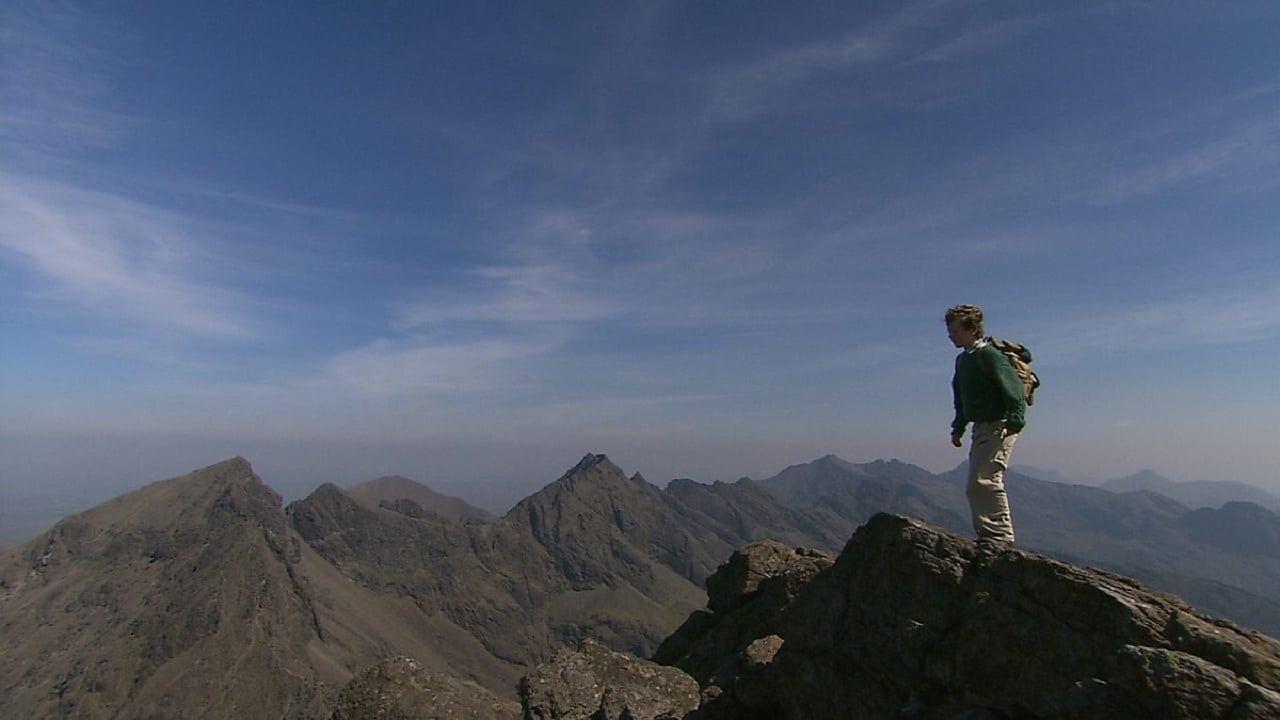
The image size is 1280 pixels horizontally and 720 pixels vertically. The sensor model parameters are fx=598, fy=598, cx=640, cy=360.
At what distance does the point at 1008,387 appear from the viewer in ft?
39.4

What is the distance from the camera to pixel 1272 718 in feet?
24.1

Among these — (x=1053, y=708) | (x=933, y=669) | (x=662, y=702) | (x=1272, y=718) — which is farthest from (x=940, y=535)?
(x=662, y=702)

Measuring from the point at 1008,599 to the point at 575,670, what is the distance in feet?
51.4

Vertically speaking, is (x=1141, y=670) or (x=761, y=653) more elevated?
(x=1141, y=670)

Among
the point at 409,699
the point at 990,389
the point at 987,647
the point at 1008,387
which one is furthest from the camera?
the point at 409,699

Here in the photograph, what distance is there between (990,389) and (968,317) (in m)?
1.67

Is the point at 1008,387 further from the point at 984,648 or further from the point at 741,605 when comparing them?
the point at 741,605

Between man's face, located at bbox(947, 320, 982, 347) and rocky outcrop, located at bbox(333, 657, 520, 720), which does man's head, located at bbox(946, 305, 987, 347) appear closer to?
man's face, located at bbox(947, 320, 982, 347)

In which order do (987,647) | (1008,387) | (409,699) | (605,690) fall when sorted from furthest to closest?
(409,699), (605,690), (1008,387), (987,647)

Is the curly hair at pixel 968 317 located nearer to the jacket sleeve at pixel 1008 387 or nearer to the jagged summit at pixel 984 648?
the jacket sleeve at pixel 1008 387

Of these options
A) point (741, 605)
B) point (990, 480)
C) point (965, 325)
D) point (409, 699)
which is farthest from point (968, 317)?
point (409, 699)

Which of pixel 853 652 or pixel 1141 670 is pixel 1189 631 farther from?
pixel 853 652

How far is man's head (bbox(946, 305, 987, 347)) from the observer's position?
13.0m

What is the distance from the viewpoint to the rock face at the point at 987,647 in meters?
8.17
